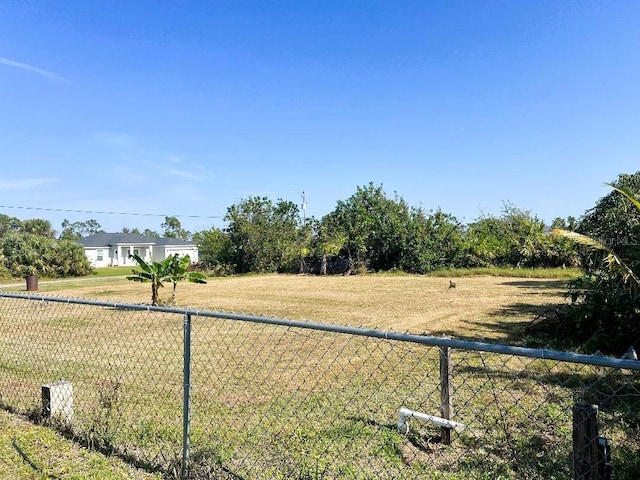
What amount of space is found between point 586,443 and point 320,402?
351cm

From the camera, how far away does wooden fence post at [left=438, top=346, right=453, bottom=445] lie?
3.57m

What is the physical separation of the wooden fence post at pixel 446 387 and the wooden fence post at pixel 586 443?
1.57 meters

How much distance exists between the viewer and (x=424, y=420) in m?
3.86

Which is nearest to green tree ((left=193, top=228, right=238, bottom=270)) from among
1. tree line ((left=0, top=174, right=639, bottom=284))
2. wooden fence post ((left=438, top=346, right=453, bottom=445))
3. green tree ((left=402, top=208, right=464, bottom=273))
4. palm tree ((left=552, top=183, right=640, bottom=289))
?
tree line ((left=0, top=174, right=639, bottom=284))

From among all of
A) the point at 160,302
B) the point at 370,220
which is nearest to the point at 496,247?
the point at 370,220

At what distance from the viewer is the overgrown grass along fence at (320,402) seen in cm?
344

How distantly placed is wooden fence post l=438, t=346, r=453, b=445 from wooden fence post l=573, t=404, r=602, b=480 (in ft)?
5.14

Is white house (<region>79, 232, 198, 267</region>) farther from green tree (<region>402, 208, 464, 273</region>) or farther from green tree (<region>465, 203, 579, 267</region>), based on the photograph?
green tree (<region>465, 203, 579, 267</region>)

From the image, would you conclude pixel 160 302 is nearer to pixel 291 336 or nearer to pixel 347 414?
pixel 291 336

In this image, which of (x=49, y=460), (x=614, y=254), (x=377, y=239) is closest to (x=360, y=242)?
(x=377, y=239)

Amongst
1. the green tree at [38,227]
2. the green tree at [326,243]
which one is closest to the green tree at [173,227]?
the green tree at [38,227]

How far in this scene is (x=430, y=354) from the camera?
687 cm

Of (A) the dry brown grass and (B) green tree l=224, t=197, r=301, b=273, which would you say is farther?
(B) green tree l=224, t=197, r=301, b=273

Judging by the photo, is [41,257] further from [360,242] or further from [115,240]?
[115,240]
